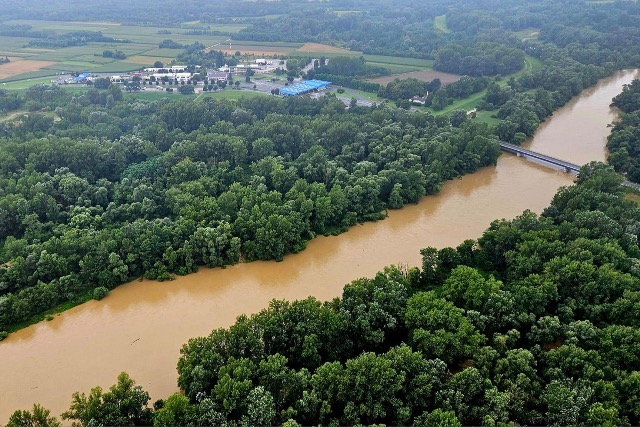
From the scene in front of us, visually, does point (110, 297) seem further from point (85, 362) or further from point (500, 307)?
point (500, 307)

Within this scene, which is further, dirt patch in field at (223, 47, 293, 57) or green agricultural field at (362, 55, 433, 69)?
dirt patch in field at (223, 47, 293, 57)

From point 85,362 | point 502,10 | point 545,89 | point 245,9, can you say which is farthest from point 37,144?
point 502,10

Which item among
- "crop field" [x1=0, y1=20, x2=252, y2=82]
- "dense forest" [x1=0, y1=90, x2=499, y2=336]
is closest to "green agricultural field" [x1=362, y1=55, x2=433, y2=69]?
"crop field" [x1=0, y1=20, x2=252, y2=82]

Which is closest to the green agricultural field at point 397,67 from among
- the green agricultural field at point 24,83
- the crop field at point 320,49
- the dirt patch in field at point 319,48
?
the crop field at point 320,49

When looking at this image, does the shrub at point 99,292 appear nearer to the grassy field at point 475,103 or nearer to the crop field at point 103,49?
the grassy field at point 475,103

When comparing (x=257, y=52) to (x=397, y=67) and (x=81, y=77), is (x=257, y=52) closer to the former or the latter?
(x=397, y=67)

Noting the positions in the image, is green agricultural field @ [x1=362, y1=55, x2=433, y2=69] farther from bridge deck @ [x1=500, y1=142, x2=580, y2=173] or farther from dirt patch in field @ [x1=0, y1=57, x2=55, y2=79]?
dirt patch in field @ [x1=0, y1=57, x2=55, y2=79]
